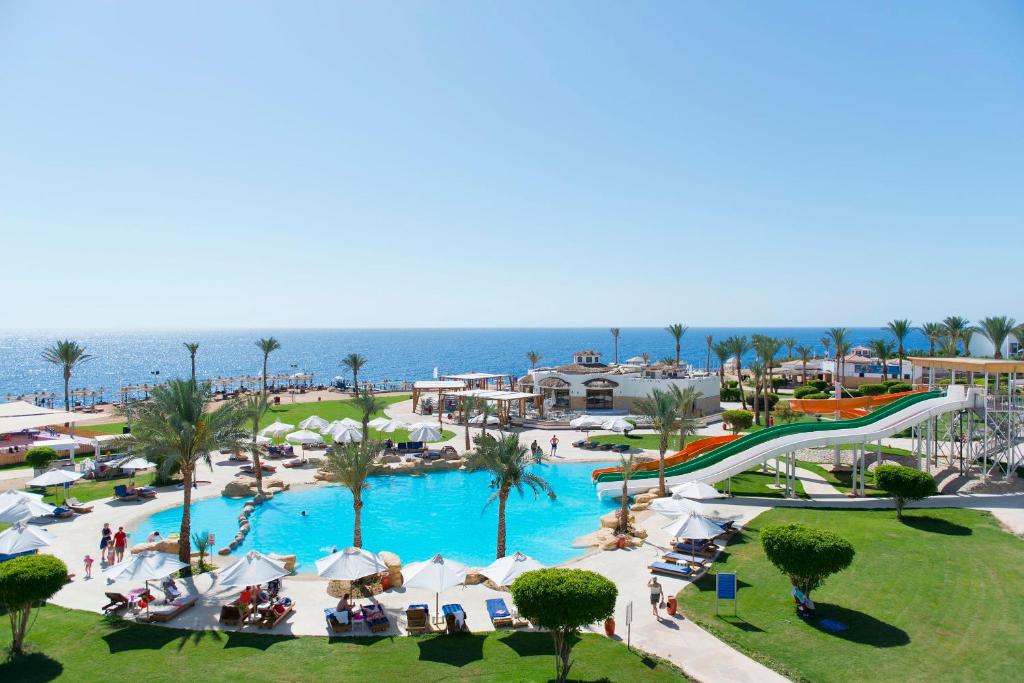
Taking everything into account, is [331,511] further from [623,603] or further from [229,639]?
[623,603]

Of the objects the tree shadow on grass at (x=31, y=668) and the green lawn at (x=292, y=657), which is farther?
the green lawn at (x=292, y=657)

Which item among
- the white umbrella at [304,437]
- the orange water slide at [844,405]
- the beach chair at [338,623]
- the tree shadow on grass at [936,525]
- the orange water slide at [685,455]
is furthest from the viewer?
the white umbrella at [304,437]

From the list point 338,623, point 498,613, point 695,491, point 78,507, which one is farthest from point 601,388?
point 338,623

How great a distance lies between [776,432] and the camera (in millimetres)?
31562

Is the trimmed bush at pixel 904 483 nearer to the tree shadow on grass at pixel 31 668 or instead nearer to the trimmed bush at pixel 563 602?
the trimmed bush at pixel 563 602

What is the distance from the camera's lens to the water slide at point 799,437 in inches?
1180

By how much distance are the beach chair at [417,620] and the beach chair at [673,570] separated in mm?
8066

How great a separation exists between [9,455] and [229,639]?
3082cm

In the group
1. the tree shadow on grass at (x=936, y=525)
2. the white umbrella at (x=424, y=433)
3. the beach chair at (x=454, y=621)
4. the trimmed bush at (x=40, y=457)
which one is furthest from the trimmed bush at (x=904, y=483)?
the trimmed bush at (x=40, y=457)

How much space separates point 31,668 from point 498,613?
11033 mm

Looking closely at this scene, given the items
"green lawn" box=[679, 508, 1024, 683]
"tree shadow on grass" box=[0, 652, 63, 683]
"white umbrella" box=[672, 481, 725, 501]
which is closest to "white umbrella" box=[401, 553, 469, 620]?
"green lawn" box=[679, 508, 1024, 683]

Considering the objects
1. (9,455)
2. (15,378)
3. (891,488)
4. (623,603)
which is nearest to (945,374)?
(891,488)

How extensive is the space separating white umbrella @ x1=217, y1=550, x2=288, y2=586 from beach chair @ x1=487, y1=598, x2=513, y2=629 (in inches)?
233

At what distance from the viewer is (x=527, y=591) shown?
44.5 ft
